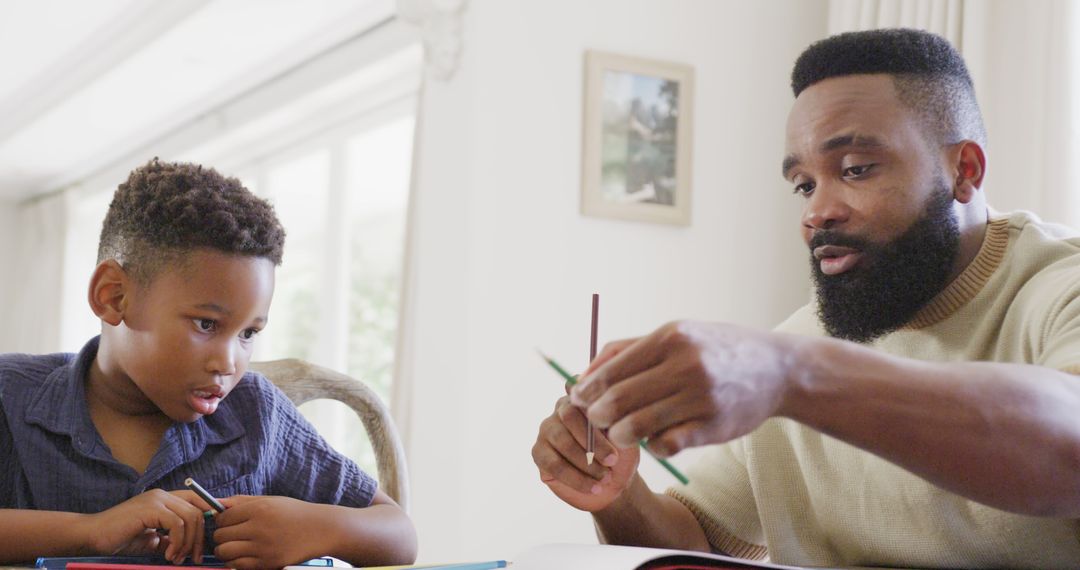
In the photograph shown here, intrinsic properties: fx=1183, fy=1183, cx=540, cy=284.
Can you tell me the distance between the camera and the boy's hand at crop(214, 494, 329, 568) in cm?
121

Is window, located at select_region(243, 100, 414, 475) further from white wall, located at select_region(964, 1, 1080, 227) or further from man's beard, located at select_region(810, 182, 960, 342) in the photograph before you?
man's beard, located at select_region(810, 182, 960, 342)

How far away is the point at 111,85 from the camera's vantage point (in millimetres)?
6762

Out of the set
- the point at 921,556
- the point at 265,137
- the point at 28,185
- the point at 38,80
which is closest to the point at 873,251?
the point at 921,556

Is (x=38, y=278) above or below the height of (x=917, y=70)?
below

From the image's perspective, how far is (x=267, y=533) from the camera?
1240mm

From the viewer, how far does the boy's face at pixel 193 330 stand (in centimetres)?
140

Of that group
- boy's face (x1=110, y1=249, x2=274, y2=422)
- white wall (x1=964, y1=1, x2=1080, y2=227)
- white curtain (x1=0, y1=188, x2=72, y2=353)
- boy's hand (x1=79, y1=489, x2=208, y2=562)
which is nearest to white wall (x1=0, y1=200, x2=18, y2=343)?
white curtain (x1=0, y1=188, x2=72, y2=353)

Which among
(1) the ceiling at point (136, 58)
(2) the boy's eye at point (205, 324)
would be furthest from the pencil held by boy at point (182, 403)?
(1) the ceiling at point (136, 58)

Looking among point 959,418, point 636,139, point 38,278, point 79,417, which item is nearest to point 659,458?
point 959,418

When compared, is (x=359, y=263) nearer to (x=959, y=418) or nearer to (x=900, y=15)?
(x=900, y=15)

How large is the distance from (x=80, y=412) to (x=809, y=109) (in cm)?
97

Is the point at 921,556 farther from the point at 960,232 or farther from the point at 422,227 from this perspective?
the point at 422,227

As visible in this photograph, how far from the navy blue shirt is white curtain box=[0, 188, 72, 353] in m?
7.97

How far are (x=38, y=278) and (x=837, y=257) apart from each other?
29.8 ft
